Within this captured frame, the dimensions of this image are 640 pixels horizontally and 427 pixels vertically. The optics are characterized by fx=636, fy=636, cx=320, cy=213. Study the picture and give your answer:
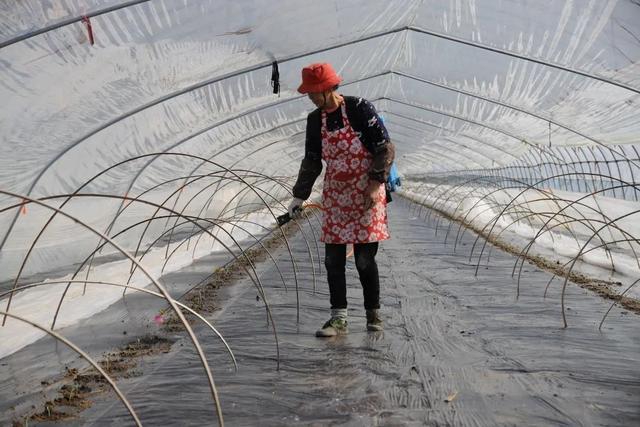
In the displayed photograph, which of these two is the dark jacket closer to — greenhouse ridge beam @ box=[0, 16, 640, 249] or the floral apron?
the floral apron

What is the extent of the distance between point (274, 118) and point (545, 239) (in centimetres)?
642

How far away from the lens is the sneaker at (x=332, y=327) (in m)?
4.73

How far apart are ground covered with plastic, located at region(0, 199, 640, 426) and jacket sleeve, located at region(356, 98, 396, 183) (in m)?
1.22

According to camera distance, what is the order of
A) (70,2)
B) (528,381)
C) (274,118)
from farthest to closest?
(274,118) < (70,2) < (528,381)

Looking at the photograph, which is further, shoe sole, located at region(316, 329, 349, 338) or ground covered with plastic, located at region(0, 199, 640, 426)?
shoe sole, located at region(316, 329, 349, 338)

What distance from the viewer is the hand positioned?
14.4 feet

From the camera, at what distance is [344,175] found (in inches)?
178

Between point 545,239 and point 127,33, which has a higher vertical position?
point 127,33

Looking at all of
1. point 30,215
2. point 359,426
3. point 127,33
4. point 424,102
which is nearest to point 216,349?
point 359,426

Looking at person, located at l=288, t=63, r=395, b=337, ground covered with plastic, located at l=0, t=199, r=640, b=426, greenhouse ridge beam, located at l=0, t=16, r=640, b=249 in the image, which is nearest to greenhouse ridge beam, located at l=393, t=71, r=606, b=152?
greenhouse ridge beam, located at l=0, t=16, r=640, b=249

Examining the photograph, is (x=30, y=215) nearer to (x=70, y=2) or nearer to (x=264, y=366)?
(x=70, y=2)

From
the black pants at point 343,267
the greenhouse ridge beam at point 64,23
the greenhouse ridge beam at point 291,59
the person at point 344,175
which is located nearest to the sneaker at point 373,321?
the person at point 344,175

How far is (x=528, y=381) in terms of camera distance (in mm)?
3709

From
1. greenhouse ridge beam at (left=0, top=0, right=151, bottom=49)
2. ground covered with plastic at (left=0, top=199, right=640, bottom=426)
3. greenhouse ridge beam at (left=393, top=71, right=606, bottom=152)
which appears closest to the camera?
ground covered with plastic at (left=0, top=199, right=640, bottom=426)
